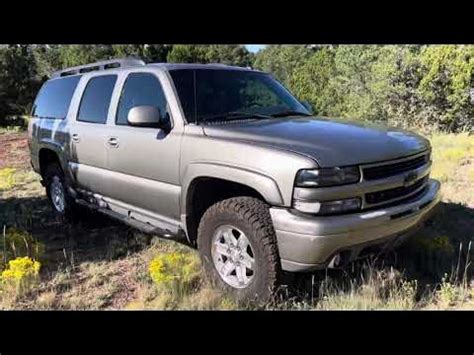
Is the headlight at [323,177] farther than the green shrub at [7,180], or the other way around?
the green shrub at [7,180]

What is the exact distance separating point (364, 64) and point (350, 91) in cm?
144

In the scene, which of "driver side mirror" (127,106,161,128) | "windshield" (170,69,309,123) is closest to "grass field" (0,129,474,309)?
"driver side mirror" (127,106,161,128)

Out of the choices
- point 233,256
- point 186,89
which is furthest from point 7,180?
point 233,256

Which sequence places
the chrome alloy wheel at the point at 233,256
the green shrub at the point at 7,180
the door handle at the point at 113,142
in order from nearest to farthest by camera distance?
the chrome alloy wheel at the point at 233,256 → the door handle at the point at 113,142 → the green shrub at the point at 7,180

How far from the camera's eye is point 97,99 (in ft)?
18.4

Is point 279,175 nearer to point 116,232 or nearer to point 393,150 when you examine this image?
point 393,150

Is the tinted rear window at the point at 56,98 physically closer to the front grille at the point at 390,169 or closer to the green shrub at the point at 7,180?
the green shrub at the point at 7,180

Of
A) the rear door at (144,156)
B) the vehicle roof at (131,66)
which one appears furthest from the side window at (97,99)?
the rear door at (144,156)

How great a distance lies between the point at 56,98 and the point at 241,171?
159 inches

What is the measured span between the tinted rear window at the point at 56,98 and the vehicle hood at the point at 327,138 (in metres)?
2.87

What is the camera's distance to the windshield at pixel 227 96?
4.53m

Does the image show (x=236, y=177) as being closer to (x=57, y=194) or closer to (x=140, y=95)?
(x=140, y=95)

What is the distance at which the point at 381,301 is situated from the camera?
12.6 ft
